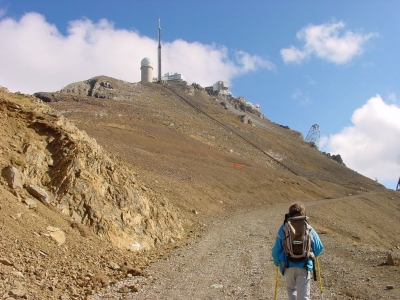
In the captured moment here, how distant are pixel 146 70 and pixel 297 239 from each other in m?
82.8

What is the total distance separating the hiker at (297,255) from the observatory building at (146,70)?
268 ft

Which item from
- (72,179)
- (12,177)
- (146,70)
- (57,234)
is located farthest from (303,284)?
(146,70)

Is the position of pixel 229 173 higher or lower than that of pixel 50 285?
higher

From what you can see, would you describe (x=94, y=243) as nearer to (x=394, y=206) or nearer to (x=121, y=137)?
(x=121, y=137)

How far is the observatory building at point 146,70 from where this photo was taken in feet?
279

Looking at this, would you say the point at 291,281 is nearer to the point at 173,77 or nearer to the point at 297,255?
the point at 297,255

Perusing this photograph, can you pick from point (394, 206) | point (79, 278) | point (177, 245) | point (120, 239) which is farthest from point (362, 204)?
point (79, 278)

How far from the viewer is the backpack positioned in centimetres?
540

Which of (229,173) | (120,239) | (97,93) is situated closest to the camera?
(120,239)

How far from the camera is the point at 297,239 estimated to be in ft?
17.8

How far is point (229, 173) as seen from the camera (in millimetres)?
34844

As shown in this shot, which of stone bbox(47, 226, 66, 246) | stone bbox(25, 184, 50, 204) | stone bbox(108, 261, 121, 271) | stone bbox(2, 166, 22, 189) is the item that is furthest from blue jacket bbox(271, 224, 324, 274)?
stone bbox(2, 166, 22, 189)

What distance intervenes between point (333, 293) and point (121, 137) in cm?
3150

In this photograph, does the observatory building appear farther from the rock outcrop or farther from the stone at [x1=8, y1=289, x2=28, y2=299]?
the stone at [x1=8, y1=289, x2=28, y2=299]
